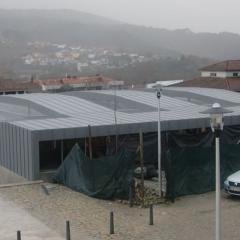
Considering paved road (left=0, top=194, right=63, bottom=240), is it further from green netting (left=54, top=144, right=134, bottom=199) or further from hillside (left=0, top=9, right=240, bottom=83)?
hillside (left=0, top=9, right=240, bottom=83)

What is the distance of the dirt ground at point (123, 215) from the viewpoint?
1416 centimetres

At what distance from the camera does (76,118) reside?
23.5 m

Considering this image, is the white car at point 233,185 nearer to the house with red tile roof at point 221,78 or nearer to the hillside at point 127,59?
the house with red tile roof at point 221,78

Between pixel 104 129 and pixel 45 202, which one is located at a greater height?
pixel 104 129

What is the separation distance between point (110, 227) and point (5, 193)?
18.7 ft

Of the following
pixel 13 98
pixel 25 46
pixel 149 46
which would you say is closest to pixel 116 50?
pixel 149 46

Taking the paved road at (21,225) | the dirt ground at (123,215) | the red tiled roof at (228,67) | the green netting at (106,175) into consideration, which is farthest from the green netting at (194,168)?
the red tiled roof at (228,67)

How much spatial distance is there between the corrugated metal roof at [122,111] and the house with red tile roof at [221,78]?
2466cm

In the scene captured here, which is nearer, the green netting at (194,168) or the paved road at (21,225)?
the paved road at (21,225)

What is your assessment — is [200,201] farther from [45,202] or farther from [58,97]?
[58,97]

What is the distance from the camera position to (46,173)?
66.8 ft

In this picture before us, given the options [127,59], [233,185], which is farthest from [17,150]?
[127,59]

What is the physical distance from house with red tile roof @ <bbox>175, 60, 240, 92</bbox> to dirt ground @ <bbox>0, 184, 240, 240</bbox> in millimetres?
39601

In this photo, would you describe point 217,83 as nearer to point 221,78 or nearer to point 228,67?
point 221,78
